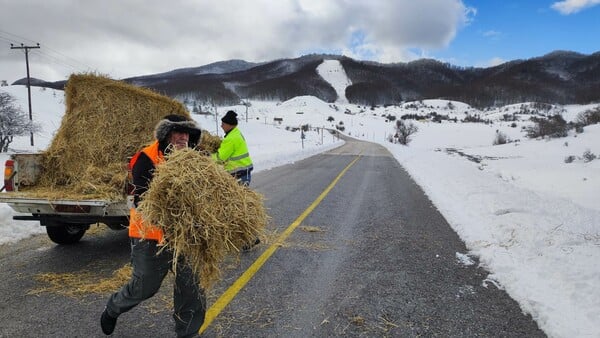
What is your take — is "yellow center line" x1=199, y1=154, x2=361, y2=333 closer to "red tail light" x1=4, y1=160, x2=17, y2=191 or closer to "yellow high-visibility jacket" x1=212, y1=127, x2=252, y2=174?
"yellow high-visibility jacket" x1=212, y1=127, x2=252, y2=174

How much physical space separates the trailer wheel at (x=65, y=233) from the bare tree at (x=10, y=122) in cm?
2664

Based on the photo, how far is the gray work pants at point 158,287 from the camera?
331 centimetres

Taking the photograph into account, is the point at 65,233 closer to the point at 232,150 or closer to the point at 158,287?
the point at 232,150

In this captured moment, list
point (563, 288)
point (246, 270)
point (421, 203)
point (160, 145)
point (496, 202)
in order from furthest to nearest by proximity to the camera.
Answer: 1. point (421, 203)
2. point (496, 202)
3. point (246, 270)
4. point (563, 288)
5. point (160, 145)

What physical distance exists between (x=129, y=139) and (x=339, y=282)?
147 inches

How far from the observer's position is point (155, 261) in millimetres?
3326

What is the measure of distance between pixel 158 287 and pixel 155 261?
0.24 m

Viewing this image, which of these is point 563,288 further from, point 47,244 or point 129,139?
point 47,244

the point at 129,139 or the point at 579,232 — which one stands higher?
the point at 129,139

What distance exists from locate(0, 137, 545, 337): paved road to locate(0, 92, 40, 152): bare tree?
26875 mm

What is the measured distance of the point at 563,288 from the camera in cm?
464

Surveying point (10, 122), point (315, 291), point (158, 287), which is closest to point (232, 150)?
point (315, 291)

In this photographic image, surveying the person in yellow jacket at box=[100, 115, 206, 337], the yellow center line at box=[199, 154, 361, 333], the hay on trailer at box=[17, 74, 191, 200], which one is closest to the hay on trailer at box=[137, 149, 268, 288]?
the person in yellow jacket at box=[100, 115, 206, 337]

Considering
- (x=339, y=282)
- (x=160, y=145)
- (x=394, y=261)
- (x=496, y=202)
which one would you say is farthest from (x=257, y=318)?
(x=496, y=202)
